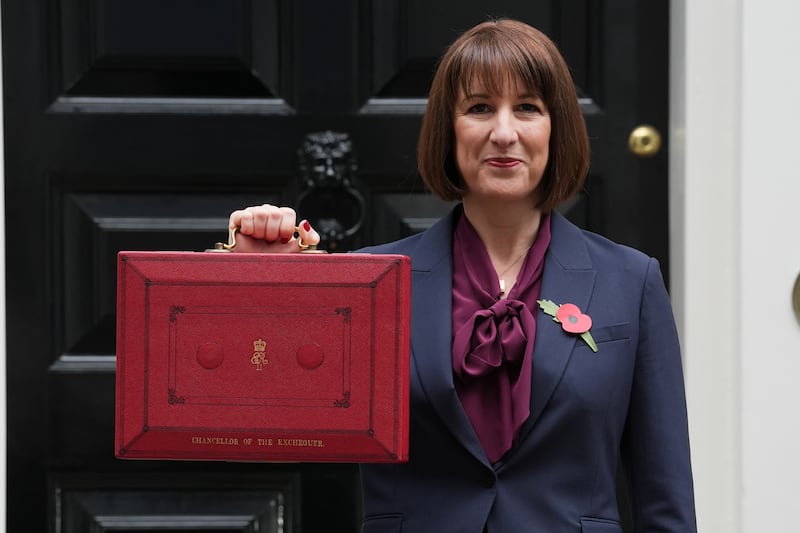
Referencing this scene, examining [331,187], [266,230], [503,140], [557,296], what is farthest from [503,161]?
[331,187]

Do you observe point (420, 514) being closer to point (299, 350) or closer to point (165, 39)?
point (299, 350)

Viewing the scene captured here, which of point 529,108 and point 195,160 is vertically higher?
point 529,108

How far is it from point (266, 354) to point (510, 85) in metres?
0.48

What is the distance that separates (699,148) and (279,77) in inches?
33.3

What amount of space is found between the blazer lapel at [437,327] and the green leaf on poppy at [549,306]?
0.12 metres

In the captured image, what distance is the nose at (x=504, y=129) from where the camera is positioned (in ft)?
5.84

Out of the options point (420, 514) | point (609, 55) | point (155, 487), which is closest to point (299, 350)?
point (420, 514)

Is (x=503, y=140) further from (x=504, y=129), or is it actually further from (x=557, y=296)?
(x=557, y=296)

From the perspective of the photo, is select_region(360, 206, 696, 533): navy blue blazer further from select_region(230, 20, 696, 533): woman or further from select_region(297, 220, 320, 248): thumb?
select_region(297, 220, 320, 248): thumb

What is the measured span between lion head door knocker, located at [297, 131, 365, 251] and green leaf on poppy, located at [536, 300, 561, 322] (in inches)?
38.3

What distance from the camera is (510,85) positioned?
179 centimetres

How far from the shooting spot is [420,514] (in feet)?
5.87

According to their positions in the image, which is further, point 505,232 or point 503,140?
point 505,232

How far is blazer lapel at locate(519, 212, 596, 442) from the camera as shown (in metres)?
1.76
